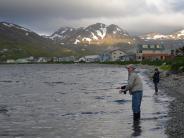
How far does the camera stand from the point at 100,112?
27.4m

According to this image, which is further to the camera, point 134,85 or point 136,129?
point 134,85

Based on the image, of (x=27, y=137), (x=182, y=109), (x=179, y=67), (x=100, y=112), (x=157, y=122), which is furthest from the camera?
(x=179, y=67)

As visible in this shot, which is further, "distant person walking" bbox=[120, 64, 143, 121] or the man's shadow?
"distant person walking" bbox=[120, 64, 143, 121]

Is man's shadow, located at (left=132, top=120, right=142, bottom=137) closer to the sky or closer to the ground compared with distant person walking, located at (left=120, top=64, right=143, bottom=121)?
closer to the ground

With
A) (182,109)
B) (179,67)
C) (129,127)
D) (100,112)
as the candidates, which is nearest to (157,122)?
(129,127)

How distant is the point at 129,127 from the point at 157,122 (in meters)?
2.18

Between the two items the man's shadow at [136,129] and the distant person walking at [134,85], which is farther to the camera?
the distant person walking at [134,85]

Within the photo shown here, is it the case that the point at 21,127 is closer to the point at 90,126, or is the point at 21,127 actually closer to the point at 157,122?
the point at 90,126

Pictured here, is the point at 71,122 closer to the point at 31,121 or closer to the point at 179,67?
the point at 31,121

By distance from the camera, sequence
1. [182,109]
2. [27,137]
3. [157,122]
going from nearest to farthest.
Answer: [27,137], [157,122], [182,109]

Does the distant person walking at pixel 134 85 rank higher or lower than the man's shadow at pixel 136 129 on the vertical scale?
higher

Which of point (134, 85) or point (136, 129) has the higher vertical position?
point (134, 85)

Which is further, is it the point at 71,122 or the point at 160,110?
the point at 160,110

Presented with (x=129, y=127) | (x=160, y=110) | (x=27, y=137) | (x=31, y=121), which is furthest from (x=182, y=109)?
(x=27, y=137)
